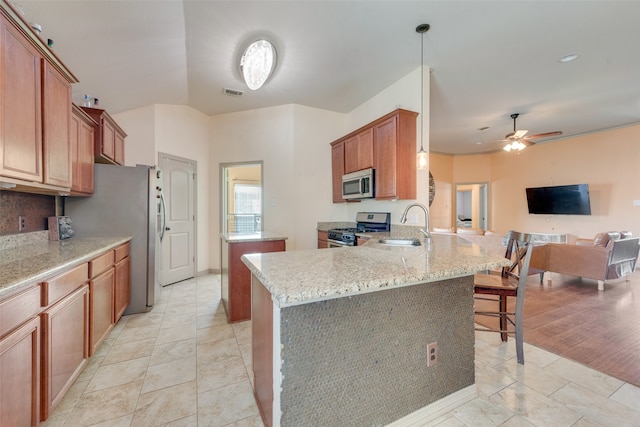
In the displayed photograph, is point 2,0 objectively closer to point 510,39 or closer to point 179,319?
point 179,319

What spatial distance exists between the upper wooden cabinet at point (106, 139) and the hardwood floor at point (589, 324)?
4.45 meters

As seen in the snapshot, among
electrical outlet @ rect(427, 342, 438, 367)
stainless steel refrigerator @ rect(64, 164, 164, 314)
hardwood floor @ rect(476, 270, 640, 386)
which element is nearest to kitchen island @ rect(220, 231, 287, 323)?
stainless steel refrigerator @ rect(64, 164, 164, 314)

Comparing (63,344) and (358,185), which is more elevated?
(358,185)

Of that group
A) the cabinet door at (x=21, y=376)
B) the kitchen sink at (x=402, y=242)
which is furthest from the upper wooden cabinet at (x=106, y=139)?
the kitchen sink at (x=402, y=242)

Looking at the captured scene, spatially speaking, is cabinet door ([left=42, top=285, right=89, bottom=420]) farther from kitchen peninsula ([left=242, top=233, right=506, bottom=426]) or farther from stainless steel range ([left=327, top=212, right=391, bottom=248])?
stainless steel range ([left=327, top=212, right=391, bottom=248])

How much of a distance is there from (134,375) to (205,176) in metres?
3.41

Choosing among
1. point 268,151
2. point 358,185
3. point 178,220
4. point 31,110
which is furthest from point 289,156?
point 31,110

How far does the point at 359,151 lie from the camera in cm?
369

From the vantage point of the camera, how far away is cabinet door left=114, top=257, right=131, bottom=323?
2.46m

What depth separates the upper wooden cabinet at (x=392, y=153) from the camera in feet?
9.84

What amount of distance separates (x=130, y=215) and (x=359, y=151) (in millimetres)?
2917

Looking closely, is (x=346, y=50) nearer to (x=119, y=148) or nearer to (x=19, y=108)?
(x=19, y=108)

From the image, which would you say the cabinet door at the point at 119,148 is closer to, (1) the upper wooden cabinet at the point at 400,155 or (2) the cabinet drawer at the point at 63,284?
(2) the cabinet drawer at the point at 63,284

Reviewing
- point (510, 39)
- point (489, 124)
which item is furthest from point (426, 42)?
point (489, 124)
